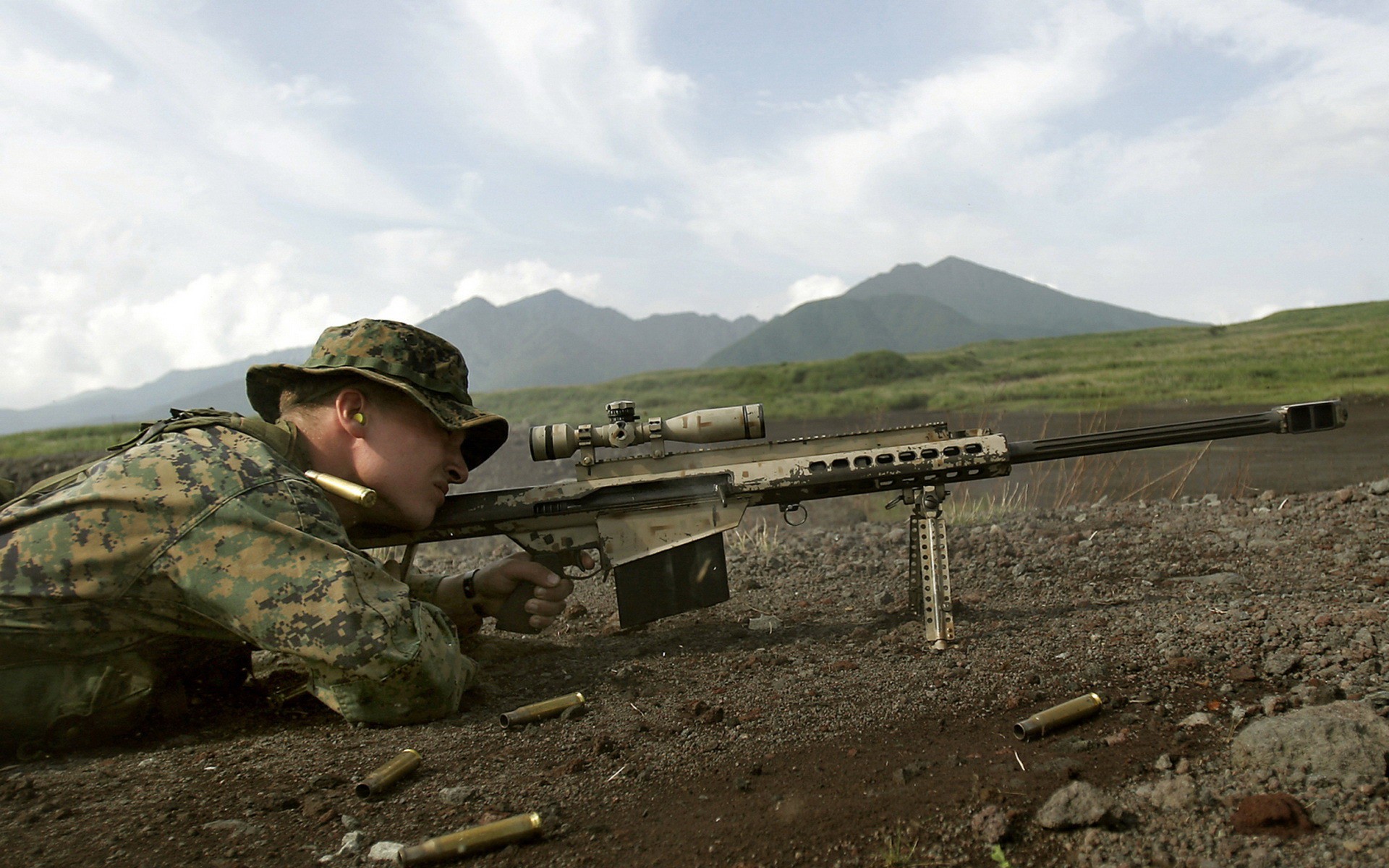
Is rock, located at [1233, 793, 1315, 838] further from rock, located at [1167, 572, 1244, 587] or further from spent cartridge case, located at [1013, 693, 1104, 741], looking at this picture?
rock, located at [1167, 572, 1244, 587]

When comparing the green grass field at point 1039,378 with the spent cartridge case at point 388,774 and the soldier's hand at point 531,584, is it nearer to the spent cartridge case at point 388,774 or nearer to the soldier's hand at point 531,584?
the soldier's hand at point 531,584

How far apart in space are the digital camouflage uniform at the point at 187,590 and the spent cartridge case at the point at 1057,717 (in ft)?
8.29

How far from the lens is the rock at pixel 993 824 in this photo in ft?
8.08

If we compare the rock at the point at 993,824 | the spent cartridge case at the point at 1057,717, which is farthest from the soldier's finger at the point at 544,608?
the rock at the point at 993,824

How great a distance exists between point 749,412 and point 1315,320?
25.0 metres

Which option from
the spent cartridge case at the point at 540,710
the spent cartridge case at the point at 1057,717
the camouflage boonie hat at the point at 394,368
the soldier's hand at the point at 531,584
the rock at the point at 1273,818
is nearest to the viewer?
the rock at the point at 1273,818

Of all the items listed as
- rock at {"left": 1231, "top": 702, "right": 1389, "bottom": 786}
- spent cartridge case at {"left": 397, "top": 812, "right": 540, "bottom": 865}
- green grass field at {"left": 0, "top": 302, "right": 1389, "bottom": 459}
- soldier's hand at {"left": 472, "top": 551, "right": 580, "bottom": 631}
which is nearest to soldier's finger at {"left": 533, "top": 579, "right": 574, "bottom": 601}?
soldier's hand at {"left": 472, "top": 551, "right": 580, "bottom": 631}

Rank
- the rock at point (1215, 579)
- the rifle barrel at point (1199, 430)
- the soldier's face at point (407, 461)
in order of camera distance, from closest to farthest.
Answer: the soldier's face at point (407, 461)
the rifle barrel at point (1199, 430)
the rock at point (1215, 579)

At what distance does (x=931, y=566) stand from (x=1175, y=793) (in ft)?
7.22

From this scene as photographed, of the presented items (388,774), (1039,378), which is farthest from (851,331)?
(388,774)

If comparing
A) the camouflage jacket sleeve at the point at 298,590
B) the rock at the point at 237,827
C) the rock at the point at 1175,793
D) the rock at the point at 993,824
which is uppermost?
the camouflage jacket sleeve at the point at 298,590

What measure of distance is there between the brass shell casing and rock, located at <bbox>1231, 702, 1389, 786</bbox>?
Answer: 3723 millimetres

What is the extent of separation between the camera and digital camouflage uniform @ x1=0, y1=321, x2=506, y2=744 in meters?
3.25

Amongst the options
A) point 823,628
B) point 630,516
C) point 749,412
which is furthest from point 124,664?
point 823,628
